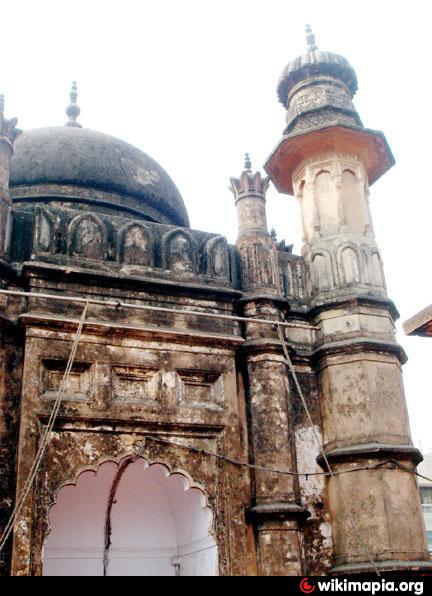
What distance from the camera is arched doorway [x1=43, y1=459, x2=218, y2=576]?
9.49 meters

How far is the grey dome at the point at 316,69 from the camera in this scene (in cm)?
1098

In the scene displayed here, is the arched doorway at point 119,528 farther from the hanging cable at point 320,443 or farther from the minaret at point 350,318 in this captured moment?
the minaret at point 350,318

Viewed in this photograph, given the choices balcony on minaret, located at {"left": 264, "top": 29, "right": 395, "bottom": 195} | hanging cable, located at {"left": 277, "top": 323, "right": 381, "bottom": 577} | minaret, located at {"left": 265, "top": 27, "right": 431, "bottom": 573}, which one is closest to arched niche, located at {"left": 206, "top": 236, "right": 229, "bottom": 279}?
hanging cable, located at {"left": 277, "top": 323, "right": 381, "bottom": 577}

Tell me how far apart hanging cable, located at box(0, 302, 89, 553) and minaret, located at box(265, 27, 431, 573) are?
10.1 feet

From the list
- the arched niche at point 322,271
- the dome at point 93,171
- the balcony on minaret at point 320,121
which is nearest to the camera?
the arched niche at point 322,271

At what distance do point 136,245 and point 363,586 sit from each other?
447cm

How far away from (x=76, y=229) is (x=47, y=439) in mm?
2497

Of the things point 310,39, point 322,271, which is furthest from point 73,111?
point 322,271

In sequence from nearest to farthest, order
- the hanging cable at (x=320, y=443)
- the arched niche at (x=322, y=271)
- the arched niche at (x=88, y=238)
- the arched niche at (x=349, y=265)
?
1. the hanging cable at (x=320, y=443)
2. the arched niche at (x=88, y=238)
3. the arched niche at (x=349, y=265)
4. the arched niche at (x=322, y=271)

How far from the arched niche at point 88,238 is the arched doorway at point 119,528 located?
2.66 meters

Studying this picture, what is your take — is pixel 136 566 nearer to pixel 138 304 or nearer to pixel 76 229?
Result: pixel 138 304

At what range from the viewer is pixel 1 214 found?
8.22 meters

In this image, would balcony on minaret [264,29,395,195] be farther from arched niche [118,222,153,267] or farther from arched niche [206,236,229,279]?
arched niche [118,222,153,267]

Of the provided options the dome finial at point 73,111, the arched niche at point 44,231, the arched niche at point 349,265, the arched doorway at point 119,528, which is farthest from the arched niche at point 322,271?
the dome finial at point 73,111
